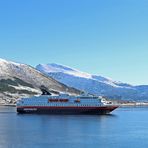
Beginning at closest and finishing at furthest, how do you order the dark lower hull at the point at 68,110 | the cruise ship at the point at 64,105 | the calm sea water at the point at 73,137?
1. the calm sea water at the point at 73,137
2. the dark lower hull at the point at 68,110
3. the cruise ship at the point at 64,105

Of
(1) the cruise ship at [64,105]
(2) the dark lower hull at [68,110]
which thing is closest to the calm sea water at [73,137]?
(2) the dark lower hull at [68,110]

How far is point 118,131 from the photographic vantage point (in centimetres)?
9488

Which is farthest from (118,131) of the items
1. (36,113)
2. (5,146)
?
(36,113)

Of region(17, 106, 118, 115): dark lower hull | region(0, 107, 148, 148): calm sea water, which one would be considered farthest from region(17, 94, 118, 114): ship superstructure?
region(0, 107, 148, 148): calm sea water

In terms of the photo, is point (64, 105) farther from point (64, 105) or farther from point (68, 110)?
point (68, 110)

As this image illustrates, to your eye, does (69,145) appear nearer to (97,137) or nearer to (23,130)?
(97,137)

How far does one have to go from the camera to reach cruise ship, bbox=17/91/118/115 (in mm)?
153125

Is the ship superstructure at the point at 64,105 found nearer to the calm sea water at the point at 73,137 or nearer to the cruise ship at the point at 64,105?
the cruise ship at the point at 64,105

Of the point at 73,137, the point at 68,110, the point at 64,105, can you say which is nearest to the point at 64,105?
the point at 64,105

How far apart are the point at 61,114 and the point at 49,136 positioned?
68780mm

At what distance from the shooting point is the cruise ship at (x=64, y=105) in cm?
15312

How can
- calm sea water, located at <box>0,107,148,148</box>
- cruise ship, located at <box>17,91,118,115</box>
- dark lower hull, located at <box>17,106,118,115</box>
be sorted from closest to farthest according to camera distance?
calm sea water, located at <box>0,107,148,148</box> → dark lower hull, located at <box>17,106,118,115</box> → cruise ship, located at <box>17,91,118,115</box>

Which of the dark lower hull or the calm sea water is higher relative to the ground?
the dark lower hull

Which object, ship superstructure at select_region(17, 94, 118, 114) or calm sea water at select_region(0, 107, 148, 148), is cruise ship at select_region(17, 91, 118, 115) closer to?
ship superstructure at select_region(17, 94, 118, 114)
